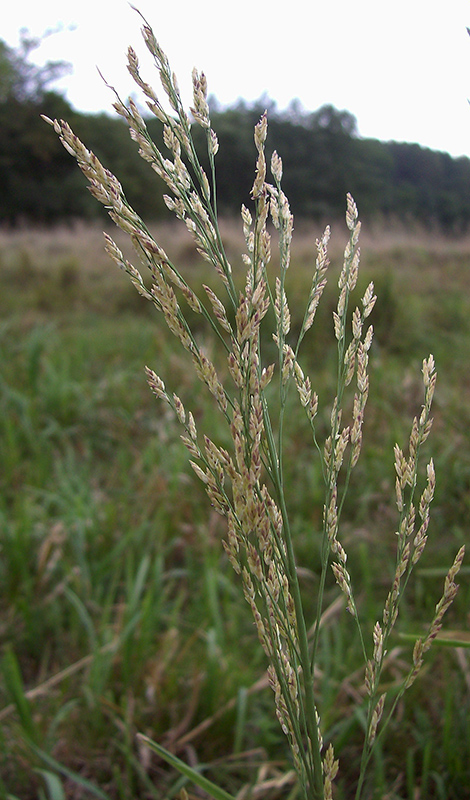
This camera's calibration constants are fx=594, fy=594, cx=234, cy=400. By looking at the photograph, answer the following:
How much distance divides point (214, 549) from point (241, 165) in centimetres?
615

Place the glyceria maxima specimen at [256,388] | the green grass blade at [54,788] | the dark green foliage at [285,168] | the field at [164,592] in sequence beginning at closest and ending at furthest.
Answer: the glyceria maxima specimen at [256,388], the green grass blade at [54,788], the field at [164,592], the dark green foliage at [285,168]

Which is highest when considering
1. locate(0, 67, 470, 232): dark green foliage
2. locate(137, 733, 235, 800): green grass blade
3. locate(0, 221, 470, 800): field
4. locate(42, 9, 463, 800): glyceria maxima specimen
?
locate(0, 67, 470, 232): dark green foliage

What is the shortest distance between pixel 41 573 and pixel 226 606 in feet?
2.27

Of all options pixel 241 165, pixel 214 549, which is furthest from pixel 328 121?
pixel 214 549

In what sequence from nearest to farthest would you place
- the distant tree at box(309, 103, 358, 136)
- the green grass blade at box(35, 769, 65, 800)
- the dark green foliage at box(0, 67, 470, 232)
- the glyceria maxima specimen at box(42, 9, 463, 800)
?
the glyceria maxima specimen at box(42, 9, 463, 800) → the green grass blade at box(35, 769, 65, 800) → the dark green foliage at box(0, 67, 470, 232) → the distant tree at box(309, 103, 358, 136)

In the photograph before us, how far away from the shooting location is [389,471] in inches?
110

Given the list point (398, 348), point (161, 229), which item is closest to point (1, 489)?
point (398, 348)

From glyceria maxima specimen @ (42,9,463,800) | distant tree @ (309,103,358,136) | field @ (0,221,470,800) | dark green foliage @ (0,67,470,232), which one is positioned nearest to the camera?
glyceria maxima specimen @ (42,9,463,800)

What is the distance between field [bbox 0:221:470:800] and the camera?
54.1 inches

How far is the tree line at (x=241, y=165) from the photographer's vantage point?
6.57m

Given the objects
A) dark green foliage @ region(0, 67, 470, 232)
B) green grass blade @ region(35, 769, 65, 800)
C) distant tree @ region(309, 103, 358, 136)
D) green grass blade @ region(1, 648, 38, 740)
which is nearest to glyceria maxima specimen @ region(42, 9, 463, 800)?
green grass blade @ region(35, 769, 65, 800)

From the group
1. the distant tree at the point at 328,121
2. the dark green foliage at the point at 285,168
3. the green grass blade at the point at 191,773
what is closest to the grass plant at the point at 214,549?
the green grass blade at the point at 191,773

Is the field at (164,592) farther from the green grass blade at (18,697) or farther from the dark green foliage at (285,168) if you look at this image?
the dark green foliage at (285,168)

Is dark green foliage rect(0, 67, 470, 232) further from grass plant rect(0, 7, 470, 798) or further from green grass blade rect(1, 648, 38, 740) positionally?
green grass blade rect(1, 648, 38, 740)
